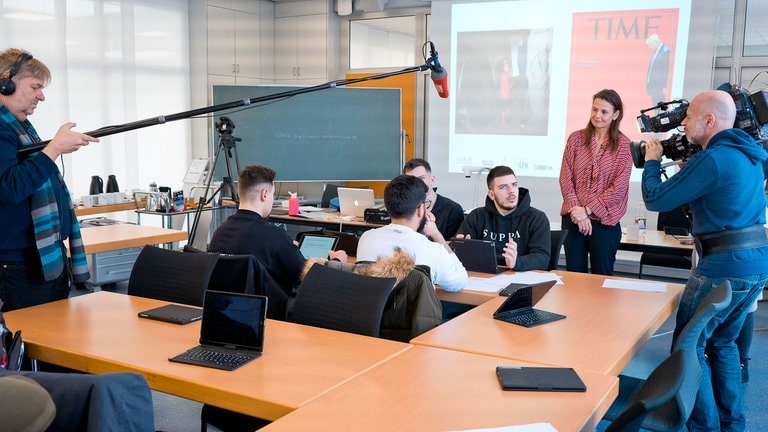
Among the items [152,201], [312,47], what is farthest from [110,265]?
[312,47]

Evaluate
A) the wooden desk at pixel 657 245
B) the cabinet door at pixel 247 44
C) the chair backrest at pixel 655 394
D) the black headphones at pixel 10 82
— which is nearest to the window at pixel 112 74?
the cabinet door at pixel 247 44

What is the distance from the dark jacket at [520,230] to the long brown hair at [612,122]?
585mm

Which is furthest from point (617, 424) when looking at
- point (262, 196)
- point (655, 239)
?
point (655, 239)

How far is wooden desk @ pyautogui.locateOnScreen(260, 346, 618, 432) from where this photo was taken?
5.26 ft

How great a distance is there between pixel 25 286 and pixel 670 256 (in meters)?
4.61

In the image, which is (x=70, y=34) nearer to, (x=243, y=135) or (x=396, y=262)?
(x=243, y=135)

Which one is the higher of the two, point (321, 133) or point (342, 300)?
point (321, 133)

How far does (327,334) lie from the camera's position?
2.35 m

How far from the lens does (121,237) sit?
193 inches

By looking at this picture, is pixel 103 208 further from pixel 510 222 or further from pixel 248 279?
pixel 510 222

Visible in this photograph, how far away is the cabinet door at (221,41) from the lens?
27.1 feet

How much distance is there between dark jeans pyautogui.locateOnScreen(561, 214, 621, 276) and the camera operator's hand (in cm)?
99

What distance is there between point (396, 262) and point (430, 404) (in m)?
0.94

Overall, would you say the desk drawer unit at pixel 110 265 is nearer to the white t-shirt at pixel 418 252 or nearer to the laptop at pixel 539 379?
the white t-shirt at pixel 418 252
